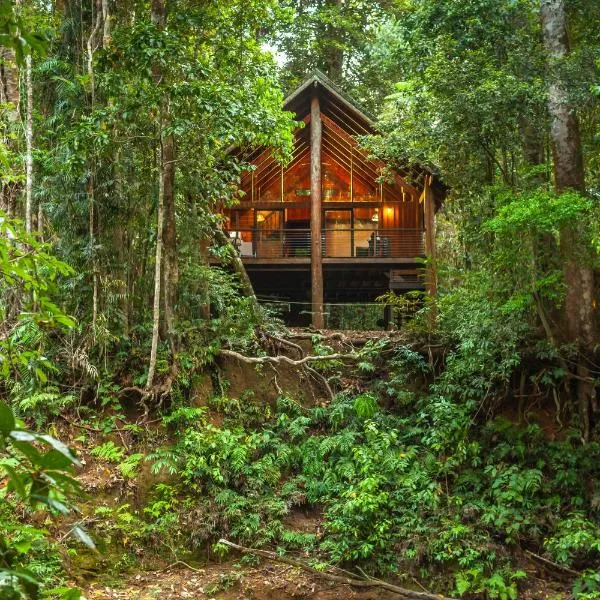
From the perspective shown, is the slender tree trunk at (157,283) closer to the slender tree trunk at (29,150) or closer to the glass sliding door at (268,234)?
the slender tree trunk at (29,150)

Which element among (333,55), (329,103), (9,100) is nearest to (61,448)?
(9,100)

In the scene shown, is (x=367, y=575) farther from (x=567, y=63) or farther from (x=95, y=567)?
(x=567, y=63)

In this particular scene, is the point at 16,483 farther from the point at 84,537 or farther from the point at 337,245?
the point at 337,245

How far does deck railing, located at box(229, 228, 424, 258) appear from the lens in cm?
1841

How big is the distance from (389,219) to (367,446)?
12.1 m

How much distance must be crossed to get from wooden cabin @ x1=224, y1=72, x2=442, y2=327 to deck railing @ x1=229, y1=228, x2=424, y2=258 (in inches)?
1.2

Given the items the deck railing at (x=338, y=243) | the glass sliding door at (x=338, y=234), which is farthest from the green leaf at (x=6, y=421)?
the glass sliding door at (x=338, y=234)

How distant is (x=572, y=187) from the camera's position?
928 cm

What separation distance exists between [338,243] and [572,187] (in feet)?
35.5

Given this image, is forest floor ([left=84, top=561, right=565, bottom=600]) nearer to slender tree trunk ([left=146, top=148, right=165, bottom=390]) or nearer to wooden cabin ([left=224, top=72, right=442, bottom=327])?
slender tree trunk ([left=146, top=148, right=165, bottom=390])

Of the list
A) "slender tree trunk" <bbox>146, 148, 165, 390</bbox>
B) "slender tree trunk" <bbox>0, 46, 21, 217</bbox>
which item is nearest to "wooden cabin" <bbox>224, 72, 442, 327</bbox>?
"slender tree trunk" <bbox>146, 148, 165, 390</bbox>

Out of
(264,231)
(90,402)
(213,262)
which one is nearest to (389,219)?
(264,231)

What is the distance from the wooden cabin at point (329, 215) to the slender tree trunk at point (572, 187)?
615 cm

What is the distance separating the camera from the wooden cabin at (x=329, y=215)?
16609mm
